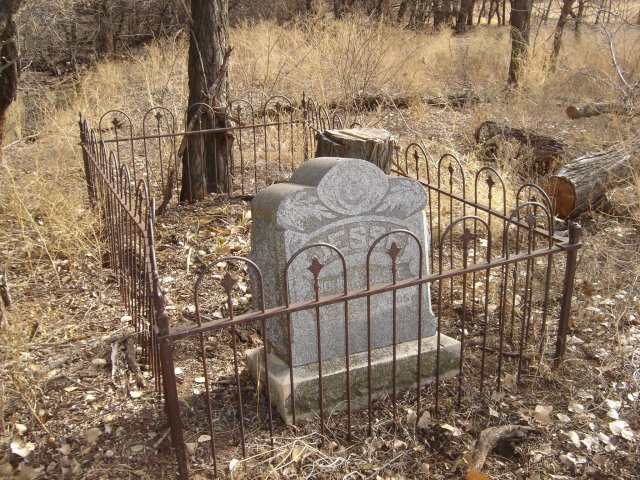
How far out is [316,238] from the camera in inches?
112

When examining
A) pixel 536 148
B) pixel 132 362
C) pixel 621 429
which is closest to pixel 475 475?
pixel 621 429

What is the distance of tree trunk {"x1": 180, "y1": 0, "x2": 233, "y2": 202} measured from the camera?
5.40 metres

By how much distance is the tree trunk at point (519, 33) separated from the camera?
926cm

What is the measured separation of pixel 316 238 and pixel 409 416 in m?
0.95

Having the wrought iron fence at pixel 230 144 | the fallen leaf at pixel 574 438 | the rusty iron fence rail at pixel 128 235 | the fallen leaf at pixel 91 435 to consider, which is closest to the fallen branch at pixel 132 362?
the rusty iron fence rail at pixel 128 235

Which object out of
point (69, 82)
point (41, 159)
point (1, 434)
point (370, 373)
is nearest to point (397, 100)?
point (41, 159)

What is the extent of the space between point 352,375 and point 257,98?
21.7 feet

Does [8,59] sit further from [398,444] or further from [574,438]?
[574,438]

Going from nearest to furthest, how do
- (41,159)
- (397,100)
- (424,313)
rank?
(424,313) → (41,159) → (397,100)

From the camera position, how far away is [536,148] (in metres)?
6.42

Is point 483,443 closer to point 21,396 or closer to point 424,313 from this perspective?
point 424,313

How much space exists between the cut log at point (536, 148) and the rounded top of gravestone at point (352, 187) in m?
3.52

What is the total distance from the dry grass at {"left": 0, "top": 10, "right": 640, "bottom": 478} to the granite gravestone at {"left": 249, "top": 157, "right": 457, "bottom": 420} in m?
0.47

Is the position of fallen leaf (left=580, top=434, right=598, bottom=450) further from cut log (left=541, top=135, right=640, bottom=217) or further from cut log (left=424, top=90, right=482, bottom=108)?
cut log (left=424, top=90, right=482, bottom=108)
